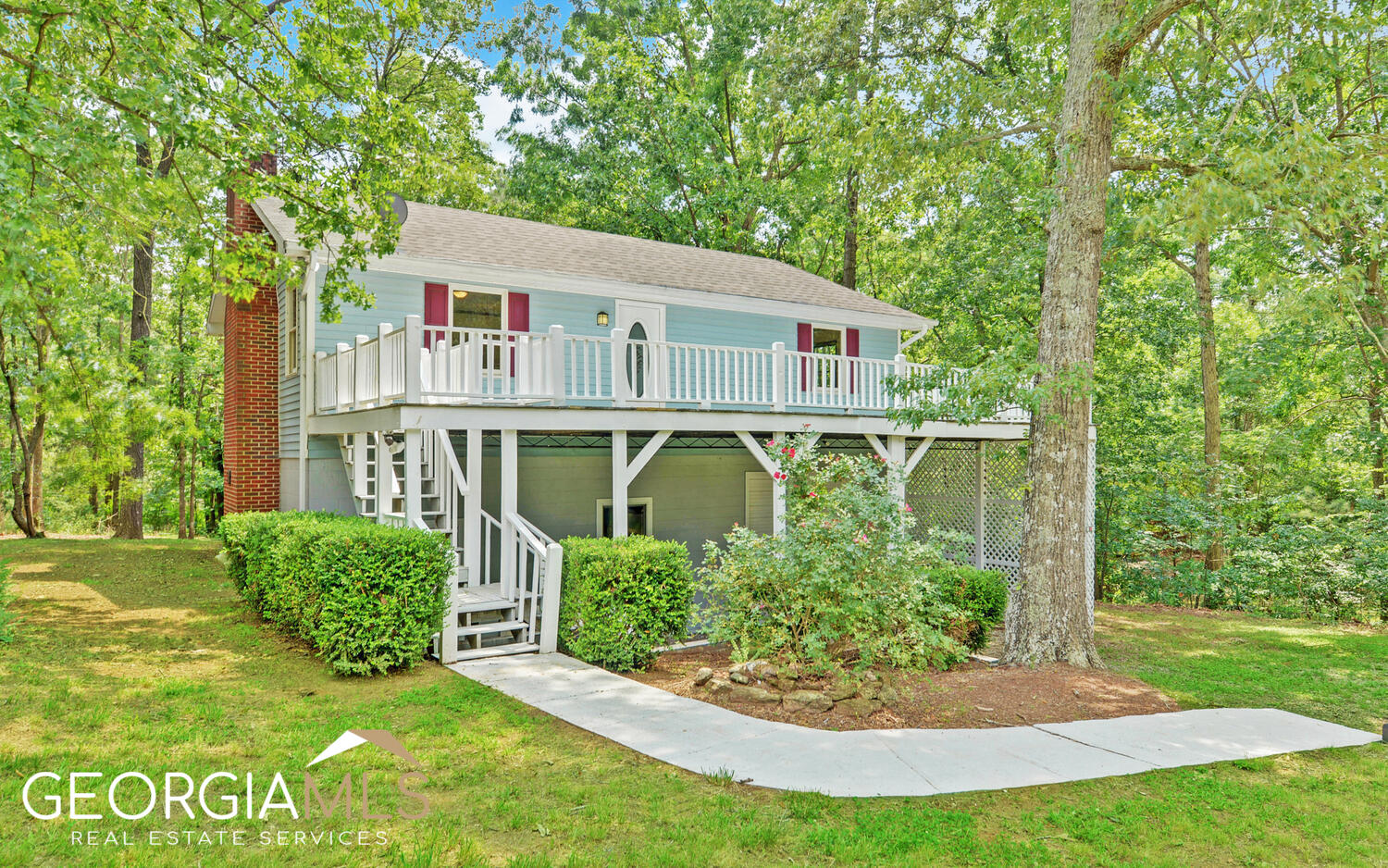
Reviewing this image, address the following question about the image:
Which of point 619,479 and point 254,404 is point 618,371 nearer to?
point 619,479

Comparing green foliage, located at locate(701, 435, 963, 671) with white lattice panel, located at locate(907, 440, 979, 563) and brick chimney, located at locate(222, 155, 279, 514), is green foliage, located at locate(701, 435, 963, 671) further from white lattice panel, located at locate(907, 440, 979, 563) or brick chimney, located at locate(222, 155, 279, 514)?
brick chimney, located at locate(222, 155, 279, 514)

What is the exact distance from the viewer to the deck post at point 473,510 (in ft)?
29.0

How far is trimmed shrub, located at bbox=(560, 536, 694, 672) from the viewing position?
7852 mm

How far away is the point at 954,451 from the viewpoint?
16281 mm

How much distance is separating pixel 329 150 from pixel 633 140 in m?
16.0

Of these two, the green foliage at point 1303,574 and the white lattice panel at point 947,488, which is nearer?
the green foliage at point 1303,574

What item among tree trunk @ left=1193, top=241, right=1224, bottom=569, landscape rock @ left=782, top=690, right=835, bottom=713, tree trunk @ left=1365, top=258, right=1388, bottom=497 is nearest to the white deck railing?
landscape rock @ left=782, top=690, right=835, bottom=713

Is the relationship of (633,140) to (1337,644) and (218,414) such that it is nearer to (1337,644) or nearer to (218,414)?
(218,414)

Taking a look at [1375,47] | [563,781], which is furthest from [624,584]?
[1375,47]

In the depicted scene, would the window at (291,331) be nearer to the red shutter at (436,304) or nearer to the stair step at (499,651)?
the red shutter at (436,304)

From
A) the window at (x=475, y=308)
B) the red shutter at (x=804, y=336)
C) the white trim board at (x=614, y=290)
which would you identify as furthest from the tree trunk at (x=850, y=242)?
the window at (x=475, y=308)

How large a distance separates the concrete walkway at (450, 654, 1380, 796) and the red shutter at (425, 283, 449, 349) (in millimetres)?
6909

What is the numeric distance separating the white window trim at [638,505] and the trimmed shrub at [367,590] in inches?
240

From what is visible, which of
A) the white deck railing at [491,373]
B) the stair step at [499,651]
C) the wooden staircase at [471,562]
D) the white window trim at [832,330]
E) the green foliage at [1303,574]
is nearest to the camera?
the stair step at [499,651]
